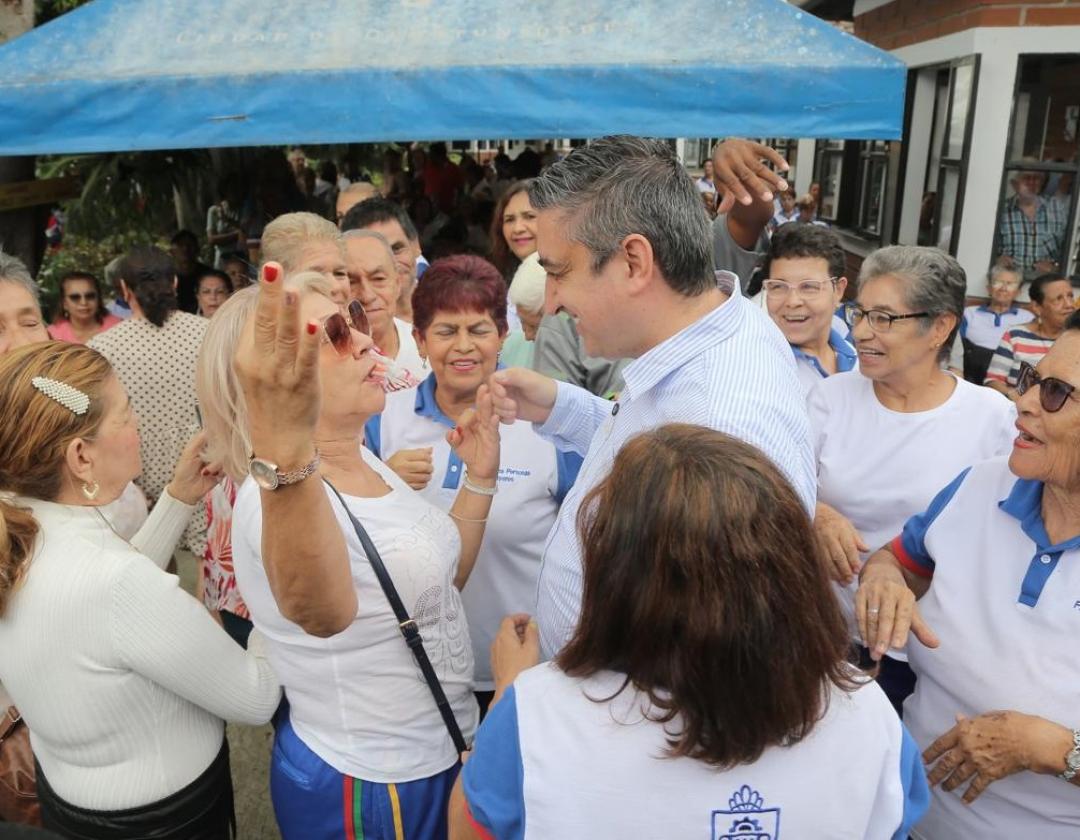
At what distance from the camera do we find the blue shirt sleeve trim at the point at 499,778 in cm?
116

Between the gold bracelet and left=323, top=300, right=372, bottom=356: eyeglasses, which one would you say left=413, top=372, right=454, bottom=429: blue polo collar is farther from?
left=323, top=300, right=372, bottom=356: eyeglasses

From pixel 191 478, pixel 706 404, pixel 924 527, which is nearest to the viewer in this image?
pixel 706 404

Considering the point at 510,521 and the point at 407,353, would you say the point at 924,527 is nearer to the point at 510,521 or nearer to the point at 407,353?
the point at 510,521

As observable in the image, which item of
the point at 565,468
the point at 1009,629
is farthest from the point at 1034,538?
the point at 565,468

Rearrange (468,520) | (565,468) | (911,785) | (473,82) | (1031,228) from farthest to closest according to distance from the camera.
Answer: (1031,228)
(473,82)
(565,468)
(468,520)
(911,785)

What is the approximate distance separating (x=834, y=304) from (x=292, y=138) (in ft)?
8.32

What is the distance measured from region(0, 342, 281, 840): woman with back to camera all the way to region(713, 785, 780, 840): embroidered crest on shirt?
1.13 m

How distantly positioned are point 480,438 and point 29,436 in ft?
3.12

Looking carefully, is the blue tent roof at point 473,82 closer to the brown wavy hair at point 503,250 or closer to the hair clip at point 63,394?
the brown wavy hair at point 503,250

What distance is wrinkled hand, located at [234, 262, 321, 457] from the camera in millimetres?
1040

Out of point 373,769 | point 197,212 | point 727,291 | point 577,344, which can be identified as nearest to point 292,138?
point 577,344

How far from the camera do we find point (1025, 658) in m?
1.70

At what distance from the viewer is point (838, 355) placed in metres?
3.38

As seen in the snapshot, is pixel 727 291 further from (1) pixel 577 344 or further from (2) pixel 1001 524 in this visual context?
(1) pixel 577 344
